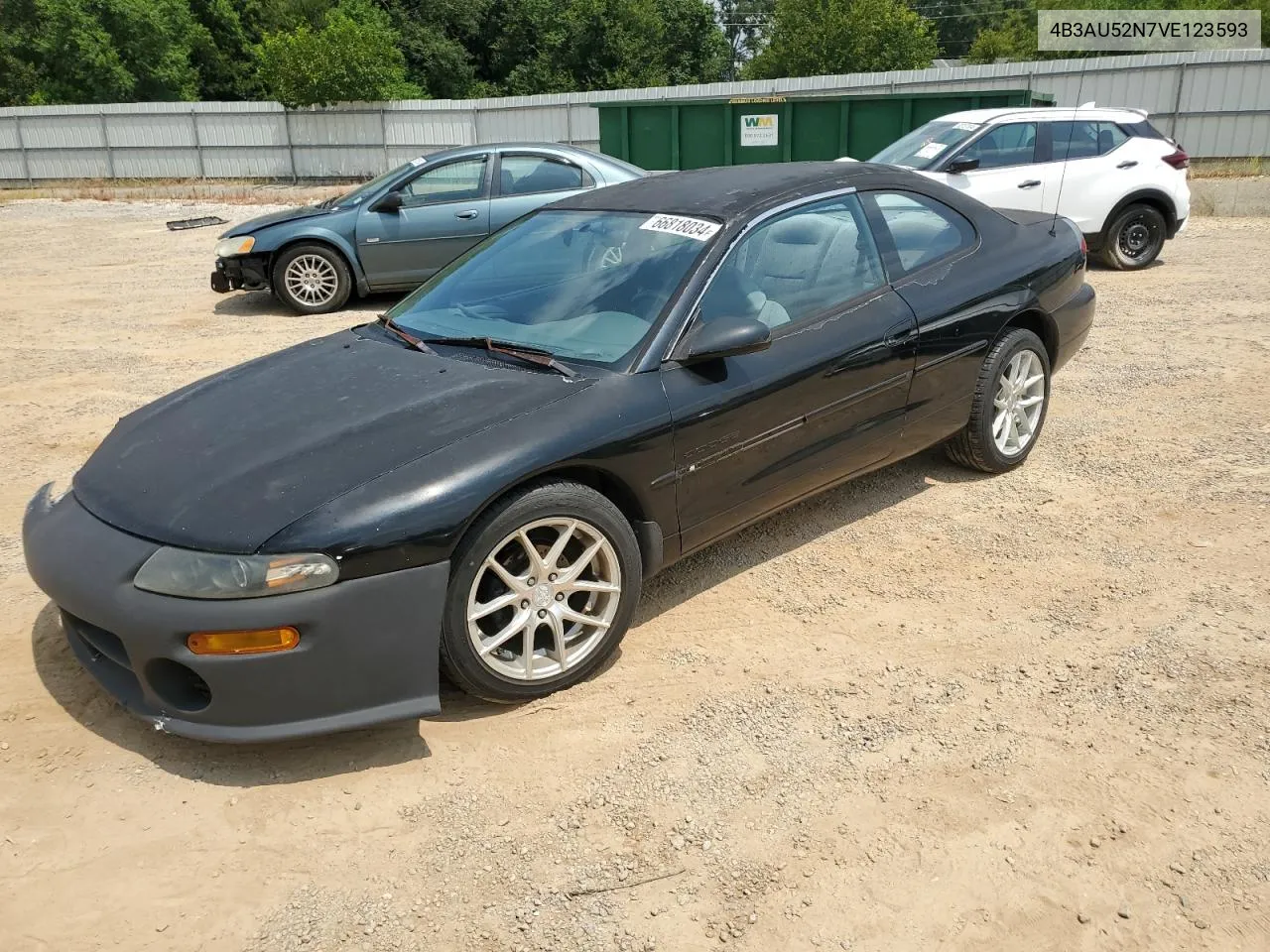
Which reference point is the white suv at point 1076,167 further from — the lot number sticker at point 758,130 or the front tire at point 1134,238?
the lot number sticker at point 758,130

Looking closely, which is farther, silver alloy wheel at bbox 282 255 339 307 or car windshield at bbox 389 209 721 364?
Answer: silver alloy wheel at bbox 282 255 339 307

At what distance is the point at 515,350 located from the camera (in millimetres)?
3705

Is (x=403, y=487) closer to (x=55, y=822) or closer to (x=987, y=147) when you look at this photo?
(x=55, y=822)

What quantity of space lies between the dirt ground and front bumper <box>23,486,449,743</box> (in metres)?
0.22

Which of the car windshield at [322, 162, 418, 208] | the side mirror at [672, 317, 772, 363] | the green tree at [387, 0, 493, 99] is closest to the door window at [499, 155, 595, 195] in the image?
the car windshield at [322, 162, 418, 208]

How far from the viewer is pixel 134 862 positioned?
2.69 m

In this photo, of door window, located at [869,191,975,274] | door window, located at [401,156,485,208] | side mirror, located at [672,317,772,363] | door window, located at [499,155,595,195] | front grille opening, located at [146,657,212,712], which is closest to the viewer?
front grille opening, located at [146,657,212,712]

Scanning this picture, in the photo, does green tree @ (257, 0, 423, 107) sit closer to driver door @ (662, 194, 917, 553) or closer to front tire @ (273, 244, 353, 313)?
front tire @ (273, 244, 353, 313)

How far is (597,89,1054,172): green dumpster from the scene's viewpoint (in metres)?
14.4

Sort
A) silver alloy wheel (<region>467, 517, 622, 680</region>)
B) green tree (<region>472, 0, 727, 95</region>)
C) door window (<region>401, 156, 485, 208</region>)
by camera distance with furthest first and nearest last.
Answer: green tree (<region>472, 0, 727, 95</region>)
door window (<region>401, 156, 485, 208</region>)
silver alloy wheel (<region>467, 517, 622, 680</region>)

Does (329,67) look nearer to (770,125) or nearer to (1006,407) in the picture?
(770,125)

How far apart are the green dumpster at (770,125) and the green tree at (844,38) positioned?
3000 centimetres

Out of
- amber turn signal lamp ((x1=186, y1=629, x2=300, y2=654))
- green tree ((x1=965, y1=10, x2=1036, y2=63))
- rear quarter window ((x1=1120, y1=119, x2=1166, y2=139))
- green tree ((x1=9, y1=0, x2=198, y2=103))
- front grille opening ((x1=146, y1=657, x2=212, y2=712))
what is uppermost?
green tree ((x1=965, y1=10, x2=1036, y2=63))

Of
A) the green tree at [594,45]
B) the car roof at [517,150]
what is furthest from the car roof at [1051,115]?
the green tree at [594,45]
